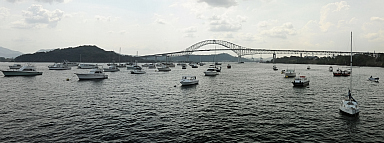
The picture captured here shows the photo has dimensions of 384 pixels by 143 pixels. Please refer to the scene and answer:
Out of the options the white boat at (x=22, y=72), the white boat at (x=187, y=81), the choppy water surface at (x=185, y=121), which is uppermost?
the white boat at (x=22, y=72)

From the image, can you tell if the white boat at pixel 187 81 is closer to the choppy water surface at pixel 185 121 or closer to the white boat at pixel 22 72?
the choppy water surface at pixel 185 121

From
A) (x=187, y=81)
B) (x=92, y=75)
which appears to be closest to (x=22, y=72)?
(x=92, y=75)

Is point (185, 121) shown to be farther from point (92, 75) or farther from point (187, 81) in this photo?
point (92, 75)

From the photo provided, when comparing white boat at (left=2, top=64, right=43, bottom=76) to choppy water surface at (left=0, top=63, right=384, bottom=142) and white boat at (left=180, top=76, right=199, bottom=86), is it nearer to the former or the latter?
choppy water surface at (left=0, top=63, right=384, bottom=142)

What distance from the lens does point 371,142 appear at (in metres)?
17.6

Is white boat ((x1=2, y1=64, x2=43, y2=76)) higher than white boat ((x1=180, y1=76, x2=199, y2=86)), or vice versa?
white boat ((x1=2, y1=64, x2=43, y2=76))

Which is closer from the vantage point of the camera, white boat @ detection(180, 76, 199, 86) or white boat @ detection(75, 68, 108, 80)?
white boat @ detection(180, 76, 199, 86)

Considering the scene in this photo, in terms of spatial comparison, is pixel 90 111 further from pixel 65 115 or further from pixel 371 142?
pixel 371 142

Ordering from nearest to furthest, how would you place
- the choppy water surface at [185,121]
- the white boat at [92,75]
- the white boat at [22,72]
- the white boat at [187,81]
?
the choppy water surface at [185,121], the white boat at [187,81], the white boat at [92,75], the white boat at [22,72]

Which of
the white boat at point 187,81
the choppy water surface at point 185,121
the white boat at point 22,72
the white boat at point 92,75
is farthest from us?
the white boat at point 22,72

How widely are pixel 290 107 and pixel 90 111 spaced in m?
24.8

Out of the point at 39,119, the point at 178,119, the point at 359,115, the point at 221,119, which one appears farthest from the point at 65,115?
the point at 359,115

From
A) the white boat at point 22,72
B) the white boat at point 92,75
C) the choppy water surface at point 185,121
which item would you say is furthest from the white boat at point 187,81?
the white boat at point 22,72

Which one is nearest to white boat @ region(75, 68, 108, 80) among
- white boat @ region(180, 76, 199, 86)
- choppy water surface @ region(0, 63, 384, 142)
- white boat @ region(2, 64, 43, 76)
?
white boat @ region(2, 64, 43, 76)
